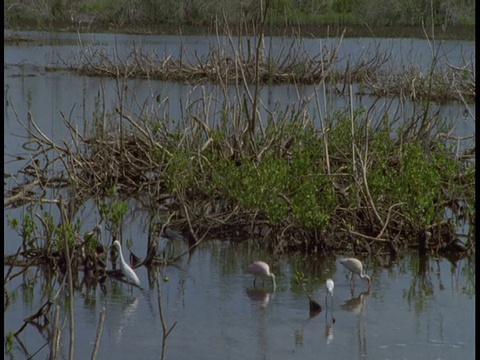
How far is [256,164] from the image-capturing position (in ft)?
28.5

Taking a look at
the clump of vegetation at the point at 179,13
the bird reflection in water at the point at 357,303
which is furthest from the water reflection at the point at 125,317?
the clump of vegetation at the point at 179,13

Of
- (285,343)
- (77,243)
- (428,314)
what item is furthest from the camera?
(77,243)

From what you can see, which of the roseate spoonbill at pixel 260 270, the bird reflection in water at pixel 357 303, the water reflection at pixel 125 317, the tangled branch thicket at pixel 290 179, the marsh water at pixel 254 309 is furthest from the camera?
the tangled branch thicket at pixel 290 179

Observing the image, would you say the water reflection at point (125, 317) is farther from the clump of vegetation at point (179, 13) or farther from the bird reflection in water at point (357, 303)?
the clump of vegetation at point (179, 13)

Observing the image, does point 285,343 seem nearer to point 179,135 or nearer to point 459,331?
point 459,331

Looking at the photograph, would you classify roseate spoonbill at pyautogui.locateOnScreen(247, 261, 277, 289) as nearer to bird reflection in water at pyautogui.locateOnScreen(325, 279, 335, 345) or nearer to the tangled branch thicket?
bird reflection in water at pyautogui.locateOnScreen(325, 279, 335, 345)

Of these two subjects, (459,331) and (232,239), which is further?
(232,239)

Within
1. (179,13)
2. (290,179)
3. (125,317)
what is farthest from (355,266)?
(179,13)

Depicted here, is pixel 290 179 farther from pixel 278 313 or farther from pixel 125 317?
pixel 125 317

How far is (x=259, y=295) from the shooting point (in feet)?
22.4

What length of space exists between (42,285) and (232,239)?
185cm

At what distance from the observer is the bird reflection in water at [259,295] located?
6657 millimetres

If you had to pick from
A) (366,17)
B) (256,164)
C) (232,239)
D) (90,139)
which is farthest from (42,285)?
(366,17)

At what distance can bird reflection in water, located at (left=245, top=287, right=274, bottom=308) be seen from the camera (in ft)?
21.8
